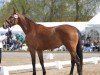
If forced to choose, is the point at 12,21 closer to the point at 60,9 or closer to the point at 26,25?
the point at 26,25

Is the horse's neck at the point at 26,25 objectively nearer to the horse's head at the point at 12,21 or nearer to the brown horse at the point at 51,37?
the brown horse at the point at 51,37

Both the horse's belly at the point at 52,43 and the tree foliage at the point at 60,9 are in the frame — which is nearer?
the horse's belly at the point at 52,43

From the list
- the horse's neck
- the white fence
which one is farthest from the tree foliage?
the horse's neck

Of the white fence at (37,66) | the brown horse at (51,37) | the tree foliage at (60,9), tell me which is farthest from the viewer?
the tree foliage at (60,9)

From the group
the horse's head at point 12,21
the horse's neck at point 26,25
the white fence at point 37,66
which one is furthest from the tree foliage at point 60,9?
the horse's head at point 12,21

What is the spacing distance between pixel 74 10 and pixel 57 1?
10.3 feet

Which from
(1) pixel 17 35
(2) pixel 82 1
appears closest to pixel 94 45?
(1) pixel 17 35

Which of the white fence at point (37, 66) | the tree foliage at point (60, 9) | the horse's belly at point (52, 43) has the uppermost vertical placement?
the horse's belly at point (52, 43)

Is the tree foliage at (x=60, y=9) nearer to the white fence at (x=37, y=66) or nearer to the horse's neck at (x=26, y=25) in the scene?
the white fence at (x=37, y=66)

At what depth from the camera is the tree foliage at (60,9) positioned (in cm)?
6191

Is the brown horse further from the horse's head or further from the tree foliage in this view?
the tree foliage

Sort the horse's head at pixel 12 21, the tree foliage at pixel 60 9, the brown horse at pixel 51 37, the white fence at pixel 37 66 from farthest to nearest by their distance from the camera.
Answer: the tree foliage at pixel 60 9, the white fence at pixel 37 66, the horse's head at pixel 12 21, the brown horse at pixel 51 37

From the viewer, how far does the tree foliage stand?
61906 mm

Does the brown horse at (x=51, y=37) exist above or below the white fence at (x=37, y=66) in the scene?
above
